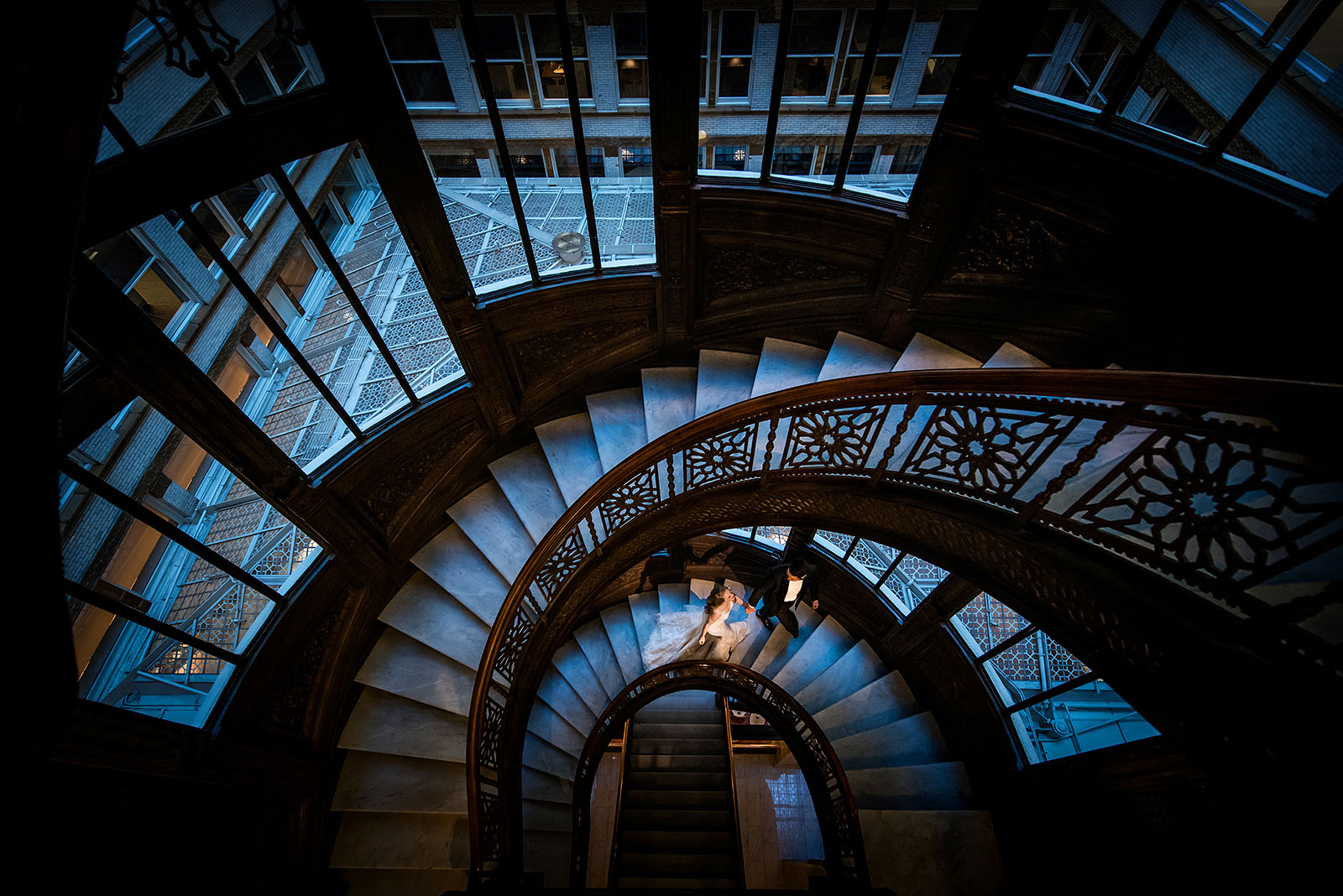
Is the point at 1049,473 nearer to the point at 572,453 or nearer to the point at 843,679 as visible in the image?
the point at 572,453

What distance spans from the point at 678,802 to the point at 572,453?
673cm

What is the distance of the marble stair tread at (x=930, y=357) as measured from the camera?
17.1ft

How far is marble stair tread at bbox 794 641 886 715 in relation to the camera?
7652 mm

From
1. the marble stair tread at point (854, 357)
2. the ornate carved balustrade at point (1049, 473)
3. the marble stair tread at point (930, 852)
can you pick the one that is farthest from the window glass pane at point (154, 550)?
the marble stair tread at point (930, 852)

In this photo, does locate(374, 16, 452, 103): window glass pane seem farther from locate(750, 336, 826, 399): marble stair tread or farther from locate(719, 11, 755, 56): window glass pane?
locate(750, 336, 826, 399): marble stair tread

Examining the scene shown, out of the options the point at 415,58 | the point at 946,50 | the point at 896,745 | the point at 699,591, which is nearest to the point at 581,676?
the point at 699,591

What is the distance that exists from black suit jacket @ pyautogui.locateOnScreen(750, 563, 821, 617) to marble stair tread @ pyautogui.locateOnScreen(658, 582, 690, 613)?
1.68 metres

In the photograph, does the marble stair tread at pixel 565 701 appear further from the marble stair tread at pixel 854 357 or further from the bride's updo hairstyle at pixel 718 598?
the marble stair tread at pixel 854 357

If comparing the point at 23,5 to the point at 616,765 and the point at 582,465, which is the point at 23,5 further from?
the point at 616,765

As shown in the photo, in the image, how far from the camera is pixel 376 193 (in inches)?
151

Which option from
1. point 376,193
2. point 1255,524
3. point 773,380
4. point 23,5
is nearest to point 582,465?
point 773,380

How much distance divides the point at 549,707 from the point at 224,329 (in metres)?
5.28

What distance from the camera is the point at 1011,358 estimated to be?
5047mm

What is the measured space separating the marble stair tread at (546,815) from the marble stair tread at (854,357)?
223 inches
